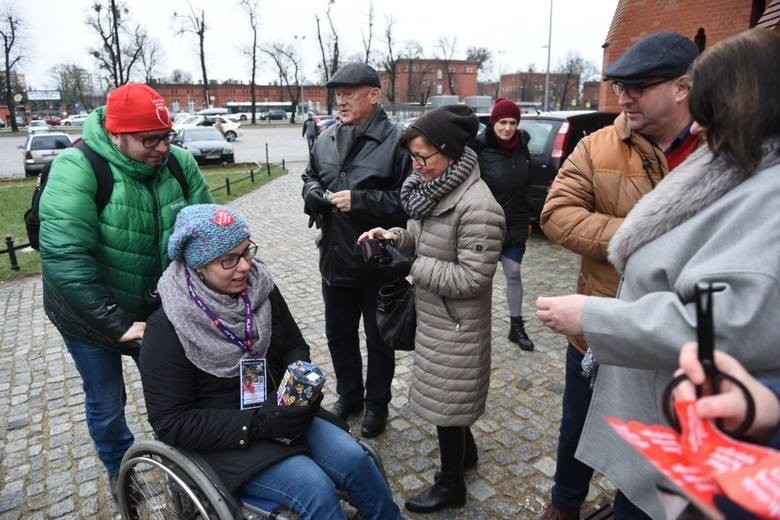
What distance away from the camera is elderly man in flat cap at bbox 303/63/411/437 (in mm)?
3135

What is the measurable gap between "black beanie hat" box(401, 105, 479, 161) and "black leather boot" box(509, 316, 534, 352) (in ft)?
8.56

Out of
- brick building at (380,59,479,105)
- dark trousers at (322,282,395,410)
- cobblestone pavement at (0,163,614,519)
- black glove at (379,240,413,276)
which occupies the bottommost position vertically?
cobblestone pavement at (0,163,614,519)

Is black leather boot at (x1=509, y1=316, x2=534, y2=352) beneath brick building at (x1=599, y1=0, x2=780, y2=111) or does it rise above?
beneath

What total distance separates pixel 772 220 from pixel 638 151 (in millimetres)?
947

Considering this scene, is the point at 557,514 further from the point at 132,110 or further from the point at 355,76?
the point at 132,110

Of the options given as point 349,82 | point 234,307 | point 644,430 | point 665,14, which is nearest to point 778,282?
point 644,430

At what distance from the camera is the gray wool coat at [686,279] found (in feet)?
3.60

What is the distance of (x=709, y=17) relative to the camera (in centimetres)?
1018

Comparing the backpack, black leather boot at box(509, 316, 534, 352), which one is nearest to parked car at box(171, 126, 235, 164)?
black leather boot at box(509, 316, 534, 352)

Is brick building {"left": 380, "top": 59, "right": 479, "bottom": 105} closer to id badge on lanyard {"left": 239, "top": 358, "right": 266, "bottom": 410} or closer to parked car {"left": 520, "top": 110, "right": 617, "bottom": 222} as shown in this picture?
parked car {"left": 520, "top": 110, "right": 617, "bottom": 222}

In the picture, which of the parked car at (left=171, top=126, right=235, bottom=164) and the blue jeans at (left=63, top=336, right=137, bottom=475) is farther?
the parked car at (left=171, top=126, right=235, bottom=164)

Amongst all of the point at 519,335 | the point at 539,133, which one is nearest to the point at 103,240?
the point at 519,335

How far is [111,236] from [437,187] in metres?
1.51

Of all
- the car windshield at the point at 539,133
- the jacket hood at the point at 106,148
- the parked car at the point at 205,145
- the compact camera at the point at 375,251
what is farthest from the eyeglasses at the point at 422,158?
the parked car at the point at 205,145
